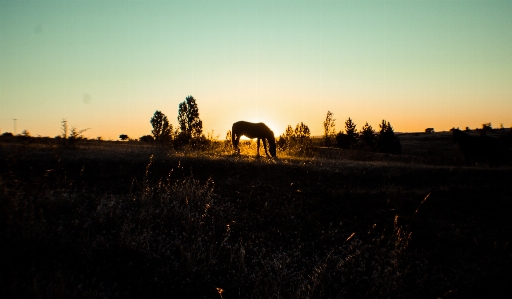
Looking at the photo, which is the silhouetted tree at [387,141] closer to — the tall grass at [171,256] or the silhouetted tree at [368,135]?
the silhouetted tree at [368,135]

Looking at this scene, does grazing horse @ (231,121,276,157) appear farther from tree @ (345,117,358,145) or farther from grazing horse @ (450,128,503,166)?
tree @ (345,117,358,145)

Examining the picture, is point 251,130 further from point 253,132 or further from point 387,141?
point 387,141

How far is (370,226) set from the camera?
7.56m

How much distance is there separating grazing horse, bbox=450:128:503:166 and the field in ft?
40.0

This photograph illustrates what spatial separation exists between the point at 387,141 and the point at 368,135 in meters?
3.93

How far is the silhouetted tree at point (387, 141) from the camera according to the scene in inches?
1622

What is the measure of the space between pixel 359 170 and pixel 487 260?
7.09 m

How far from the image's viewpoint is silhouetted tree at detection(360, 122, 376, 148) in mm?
44656

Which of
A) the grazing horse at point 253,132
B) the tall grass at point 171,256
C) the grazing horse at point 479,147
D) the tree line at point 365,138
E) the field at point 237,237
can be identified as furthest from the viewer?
the tree line at point 365,138

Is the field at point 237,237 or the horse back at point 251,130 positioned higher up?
the horse back at point 251,130

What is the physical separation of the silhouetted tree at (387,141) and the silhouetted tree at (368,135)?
67.9 inches

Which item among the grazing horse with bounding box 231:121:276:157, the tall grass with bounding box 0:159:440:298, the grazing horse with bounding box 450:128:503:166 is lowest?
the tall grass with bounding box 0:159:440:298

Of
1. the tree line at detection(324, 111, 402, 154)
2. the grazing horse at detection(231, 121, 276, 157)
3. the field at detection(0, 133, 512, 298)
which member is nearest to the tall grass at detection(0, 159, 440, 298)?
the field at detection(0, 133, 512, 298)

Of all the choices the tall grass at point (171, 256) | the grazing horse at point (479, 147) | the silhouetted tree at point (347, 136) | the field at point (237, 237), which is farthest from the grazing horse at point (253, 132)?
the silhouetted tree at point (347, 136)
